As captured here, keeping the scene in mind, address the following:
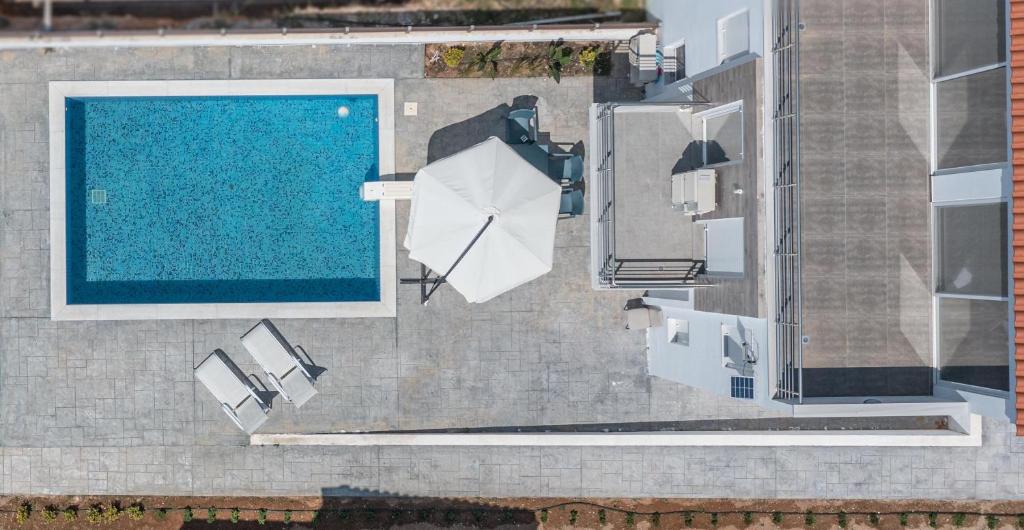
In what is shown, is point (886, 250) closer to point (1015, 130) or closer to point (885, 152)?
point (885, 152)

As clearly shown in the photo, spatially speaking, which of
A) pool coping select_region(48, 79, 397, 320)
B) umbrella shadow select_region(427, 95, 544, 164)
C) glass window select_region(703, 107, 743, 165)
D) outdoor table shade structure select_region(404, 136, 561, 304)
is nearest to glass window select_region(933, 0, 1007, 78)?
glass window select_region(703, 107, 743, 165)

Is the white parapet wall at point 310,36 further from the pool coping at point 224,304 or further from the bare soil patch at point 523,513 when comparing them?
the bare soil patch at point 523,513

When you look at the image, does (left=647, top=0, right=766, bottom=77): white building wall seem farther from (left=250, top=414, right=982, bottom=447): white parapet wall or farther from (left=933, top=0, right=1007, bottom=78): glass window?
(left=250, top=414, right=982, bottom=447): white parapet wall

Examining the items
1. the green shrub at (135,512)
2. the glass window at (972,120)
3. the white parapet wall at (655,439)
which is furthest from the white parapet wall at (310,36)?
the green shrub at (135,512)

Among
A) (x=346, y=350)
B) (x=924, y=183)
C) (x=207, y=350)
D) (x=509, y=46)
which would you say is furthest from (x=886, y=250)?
(x=207, y=350)

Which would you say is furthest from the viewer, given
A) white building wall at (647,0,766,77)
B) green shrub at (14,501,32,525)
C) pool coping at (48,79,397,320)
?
green shrub at (14,501,32,525)

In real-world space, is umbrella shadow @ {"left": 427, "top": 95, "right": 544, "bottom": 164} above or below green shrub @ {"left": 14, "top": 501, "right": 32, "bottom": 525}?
above

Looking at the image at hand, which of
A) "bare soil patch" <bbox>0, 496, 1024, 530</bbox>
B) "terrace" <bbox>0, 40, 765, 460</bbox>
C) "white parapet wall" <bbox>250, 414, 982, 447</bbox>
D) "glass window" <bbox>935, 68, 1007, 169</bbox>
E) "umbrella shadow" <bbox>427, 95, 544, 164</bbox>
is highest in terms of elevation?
"umbrella shadow" <bbox>427, 95, 544, 164</bbox>
